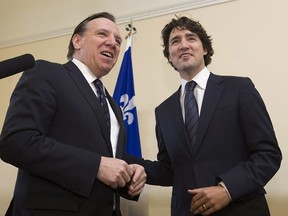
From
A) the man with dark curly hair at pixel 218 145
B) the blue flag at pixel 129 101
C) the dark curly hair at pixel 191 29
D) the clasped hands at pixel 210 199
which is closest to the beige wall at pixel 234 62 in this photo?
the blue flag at pixel 129 101

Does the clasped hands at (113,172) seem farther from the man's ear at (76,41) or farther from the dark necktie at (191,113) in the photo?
the man's ear at (76,41)

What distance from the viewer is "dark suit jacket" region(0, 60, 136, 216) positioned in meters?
1.14

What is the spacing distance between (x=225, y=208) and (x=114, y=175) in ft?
1.84

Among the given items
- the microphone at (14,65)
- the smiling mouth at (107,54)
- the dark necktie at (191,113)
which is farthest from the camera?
the smiling mouth at (107,54)

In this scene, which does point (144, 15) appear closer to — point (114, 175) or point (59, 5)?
point (59, 5)

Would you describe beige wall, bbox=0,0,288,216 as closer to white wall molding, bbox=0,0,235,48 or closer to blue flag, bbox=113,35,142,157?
white wall molding, bbox=0,0,235,48

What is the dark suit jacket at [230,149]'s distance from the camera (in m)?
1.40

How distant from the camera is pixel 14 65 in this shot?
0.61 metres

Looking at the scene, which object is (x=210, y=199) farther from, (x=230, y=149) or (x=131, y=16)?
(x=131, y=16)

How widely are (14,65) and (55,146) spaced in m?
0.59

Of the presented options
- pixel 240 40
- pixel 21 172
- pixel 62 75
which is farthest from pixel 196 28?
→ pixel 21 172

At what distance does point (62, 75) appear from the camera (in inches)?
53.6

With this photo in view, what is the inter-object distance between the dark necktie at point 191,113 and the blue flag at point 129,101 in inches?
29.8

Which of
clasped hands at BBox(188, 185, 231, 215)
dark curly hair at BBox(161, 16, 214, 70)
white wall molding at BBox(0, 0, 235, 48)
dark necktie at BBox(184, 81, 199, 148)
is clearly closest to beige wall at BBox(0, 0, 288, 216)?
white wall molding at BBox(0, 0, 235, 48)
